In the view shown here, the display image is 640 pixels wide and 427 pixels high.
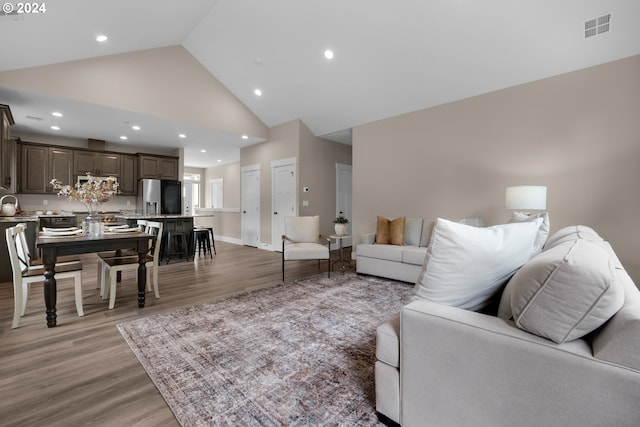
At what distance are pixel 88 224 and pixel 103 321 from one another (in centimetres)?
113

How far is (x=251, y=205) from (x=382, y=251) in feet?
14.2

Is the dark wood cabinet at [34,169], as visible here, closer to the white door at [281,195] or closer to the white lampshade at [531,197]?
the white door at [281,195]

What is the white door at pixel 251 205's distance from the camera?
7.21 meters

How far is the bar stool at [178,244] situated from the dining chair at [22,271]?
8.16ft

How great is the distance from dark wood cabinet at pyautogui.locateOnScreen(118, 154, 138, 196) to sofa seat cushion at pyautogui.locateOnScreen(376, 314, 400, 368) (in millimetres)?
7284

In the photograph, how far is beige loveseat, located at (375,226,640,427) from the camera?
2.70 ft

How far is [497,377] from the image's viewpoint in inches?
40.1

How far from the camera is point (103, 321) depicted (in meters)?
2.62

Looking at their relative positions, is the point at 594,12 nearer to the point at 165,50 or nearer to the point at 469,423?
the point at 469,423

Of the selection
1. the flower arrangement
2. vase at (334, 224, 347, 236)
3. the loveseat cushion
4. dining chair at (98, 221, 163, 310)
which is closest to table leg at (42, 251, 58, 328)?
dining chair at (98, 221, 163, 310)

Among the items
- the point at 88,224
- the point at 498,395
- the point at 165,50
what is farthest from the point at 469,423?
the point at 165,50

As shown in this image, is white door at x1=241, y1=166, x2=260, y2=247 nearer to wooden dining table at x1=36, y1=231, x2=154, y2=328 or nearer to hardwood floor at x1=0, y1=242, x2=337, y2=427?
hardwood floor at x1=0, y1=242, x2=337, y2=427

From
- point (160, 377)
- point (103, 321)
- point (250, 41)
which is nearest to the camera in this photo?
point (160, 377)

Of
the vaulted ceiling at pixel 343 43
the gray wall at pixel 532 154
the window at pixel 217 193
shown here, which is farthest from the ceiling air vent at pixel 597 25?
the window at pixel 217 193
